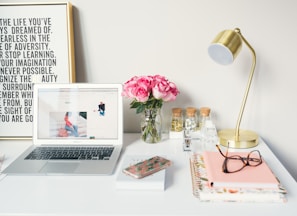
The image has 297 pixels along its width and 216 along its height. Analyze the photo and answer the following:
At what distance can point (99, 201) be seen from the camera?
2.52 ft

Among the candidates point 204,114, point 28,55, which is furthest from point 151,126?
point 28,55

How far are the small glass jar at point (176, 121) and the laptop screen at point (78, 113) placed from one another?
23cm

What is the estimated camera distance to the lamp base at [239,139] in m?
1.11

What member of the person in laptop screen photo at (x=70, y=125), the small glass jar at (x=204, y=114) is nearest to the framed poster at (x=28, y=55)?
the person in laptop screen photo at (x=70, y=125)

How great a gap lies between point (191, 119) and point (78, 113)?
449 millimetres

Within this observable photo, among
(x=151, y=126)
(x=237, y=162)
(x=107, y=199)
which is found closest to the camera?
(x=107, y=199)

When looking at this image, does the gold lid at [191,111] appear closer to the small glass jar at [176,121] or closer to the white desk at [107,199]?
the small glass jar at [176,121]

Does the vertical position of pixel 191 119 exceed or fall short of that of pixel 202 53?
it falls short

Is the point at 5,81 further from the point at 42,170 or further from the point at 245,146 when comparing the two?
the point at 245,146

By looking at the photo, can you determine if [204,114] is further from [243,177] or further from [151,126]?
[243,177]

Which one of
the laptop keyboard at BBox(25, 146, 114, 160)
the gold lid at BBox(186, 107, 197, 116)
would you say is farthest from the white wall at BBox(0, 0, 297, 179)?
the laptop keyboard at BBox(25, 146, 114, 160)

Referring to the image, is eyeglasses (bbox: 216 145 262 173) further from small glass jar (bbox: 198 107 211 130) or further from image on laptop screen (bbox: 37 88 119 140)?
image on laptop screen (bbox: 37 88 119 140)

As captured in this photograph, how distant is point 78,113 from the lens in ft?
3.71

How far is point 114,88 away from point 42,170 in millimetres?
387
